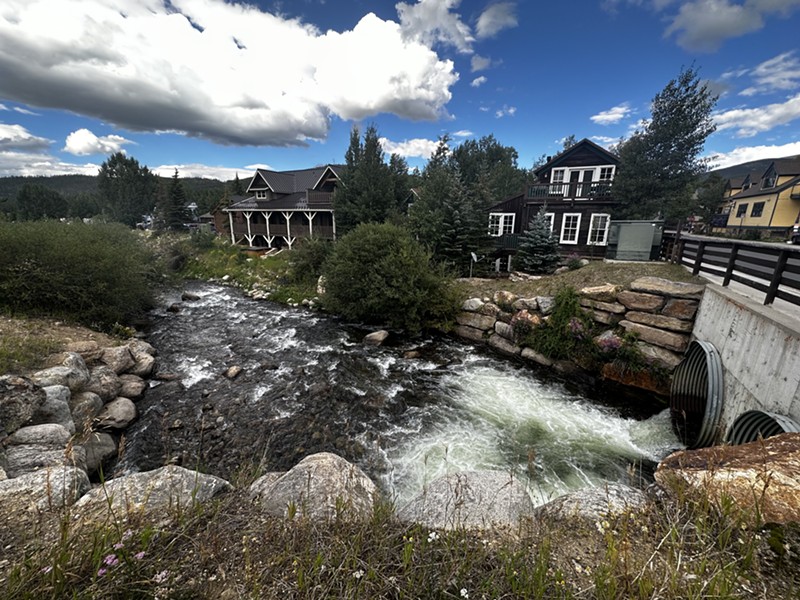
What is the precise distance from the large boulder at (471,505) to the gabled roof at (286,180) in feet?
102

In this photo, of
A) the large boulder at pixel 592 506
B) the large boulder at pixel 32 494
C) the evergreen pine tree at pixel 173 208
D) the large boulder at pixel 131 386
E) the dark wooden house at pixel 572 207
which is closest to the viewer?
the large boulder at pixel 32 494

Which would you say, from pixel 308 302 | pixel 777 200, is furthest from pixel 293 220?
pixel 777 200

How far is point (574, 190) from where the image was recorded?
19.3 m

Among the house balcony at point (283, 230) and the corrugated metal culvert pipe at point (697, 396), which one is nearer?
the corrugated metal culvert pipe at point (697, 396)

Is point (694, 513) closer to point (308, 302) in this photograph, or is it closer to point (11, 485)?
point (11, 485)

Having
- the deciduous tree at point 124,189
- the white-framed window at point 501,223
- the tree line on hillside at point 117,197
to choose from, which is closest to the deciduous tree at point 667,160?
the white-framed window at point 501,223

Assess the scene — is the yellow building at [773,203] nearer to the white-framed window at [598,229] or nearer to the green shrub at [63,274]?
the white-framed window at [598,229]

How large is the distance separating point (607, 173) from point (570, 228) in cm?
574

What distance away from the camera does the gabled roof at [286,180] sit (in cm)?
3139

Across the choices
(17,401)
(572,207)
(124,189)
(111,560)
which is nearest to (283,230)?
(572,207)

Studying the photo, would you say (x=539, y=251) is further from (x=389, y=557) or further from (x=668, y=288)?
(x=389, y=557)

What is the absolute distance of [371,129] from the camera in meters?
24.0

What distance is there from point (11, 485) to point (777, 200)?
52.4m

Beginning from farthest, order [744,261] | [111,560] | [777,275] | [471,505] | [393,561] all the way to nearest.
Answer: [744,261], [777,275], [471,505], [393,561], [111,560]
